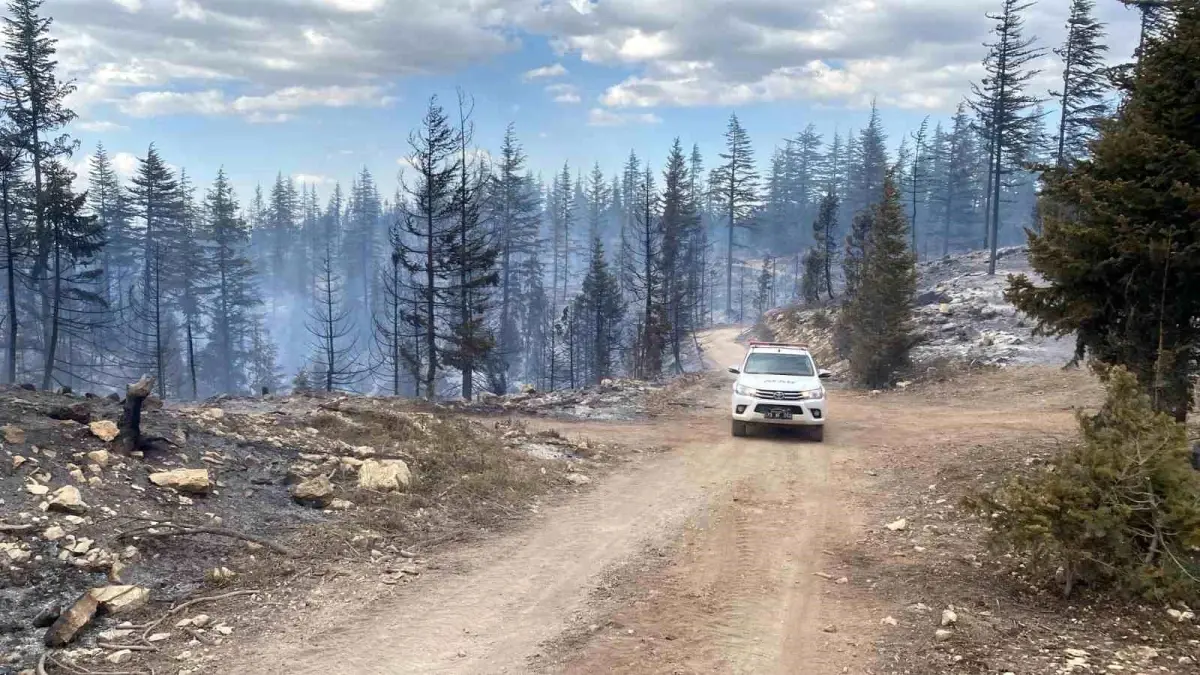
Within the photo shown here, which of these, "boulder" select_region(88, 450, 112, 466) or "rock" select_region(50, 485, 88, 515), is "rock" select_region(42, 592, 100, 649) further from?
"boulder" select_region(88, 450, 112, 466)

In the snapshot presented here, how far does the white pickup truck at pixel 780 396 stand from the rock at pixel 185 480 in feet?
32.8

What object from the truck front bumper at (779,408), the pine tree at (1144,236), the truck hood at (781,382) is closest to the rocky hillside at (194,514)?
the truck front bumper at (779,408)

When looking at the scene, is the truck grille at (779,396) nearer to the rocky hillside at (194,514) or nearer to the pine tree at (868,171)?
the rocky hillside at (194,514)

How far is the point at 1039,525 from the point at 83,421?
34.3ft

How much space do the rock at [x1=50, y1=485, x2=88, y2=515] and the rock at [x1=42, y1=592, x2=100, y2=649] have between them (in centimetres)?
163

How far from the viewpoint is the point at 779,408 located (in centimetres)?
1440

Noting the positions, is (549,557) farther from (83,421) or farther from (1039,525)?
(83,421)

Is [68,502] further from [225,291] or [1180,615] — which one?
[225,291]

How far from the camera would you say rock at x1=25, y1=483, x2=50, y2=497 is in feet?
22.4

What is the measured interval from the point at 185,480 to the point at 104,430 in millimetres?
1431

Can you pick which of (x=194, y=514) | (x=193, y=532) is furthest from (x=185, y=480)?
(x=193, y=532)

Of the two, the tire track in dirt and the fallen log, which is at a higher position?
the fallen log

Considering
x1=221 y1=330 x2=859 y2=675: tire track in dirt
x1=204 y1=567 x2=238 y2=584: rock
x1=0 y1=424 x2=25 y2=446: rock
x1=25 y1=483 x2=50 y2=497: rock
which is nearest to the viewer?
x1=221 y1=330 x2=859 y2=675: tire track in dirt

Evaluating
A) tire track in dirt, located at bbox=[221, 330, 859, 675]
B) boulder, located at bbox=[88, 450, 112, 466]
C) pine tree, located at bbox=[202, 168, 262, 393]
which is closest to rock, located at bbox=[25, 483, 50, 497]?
boulder, located at bbox=[88, 450, 112, 466]
